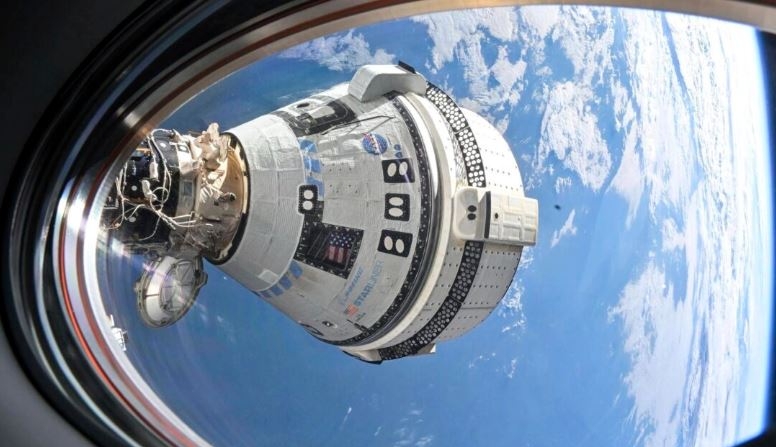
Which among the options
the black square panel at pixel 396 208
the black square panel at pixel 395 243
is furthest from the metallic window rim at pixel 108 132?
the black square panel at pixel 395 243

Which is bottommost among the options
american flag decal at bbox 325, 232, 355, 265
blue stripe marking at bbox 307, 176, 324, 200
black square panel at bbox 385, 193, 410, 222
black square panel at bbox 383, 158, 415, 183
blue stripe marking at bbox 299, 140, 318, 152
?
american flag decal at bbox 325, 232, 355, 265

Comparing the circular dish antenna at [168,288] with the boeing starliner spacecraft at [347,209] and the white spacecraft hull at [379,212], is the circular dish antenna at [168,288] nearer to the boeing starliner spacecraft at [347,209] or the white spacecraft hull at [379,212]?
the boeing starliner spacecraft at [347,209]

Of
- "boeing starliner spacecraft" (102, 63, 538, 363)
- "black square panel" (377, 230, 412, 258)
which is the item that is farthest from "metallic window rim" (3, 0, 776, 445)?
"black square panel" (377, 230, 412, 258)

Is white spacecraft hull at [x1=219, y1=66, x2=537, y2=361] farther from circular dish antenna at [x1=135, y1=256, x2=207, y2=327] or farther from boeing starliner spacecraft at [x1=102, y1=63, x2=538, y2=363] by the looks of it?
circular dish antenna at [x1=135, y1=256, x2=207, y2=327]

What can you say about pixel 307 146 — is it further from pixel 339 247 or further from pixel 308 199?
pixel 339 247

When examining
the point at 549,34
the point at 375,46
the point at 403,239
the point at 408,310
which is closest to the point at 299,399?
the point at 408,310

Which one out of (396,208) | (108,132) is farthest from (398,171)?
(108,132)

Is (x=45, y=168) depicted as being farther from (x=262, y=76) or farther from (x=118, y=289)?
(x=262, y=76)
